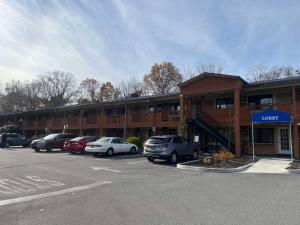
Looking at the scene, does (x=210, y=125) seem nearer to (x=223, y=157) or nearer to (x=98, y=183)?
(x=223, y=157)

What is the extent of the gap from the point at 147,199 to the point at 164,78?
157 feet

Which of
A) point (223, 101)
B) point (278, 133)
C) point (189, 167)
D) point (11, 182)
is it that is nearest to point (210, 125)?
point (223, 101)

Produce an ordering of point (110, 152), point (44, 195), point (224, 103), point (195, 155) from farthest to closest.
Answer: point (224, 103), point (110, 152), point (195, 155), point (44, 195)

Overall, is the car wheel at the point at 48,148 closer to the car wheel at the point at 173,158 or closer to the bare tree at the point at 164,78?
the car wheel at the point at 173,158

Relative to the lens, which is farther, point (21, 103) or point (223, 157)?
point (21, 103)

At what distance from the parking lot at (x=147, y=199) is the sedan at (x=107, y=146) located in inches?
356

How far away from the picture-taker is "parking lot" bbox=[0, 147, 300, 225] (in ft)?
20.7

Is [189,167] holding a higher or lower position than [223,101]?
lower

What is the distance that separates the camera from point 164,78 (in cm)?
5503

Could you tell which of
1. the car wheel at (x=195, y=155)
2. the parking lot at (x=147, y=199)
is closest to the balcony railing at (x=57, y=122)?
the car wheel at (x=195, y=155)

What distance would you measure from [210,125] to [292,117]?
21.9ft

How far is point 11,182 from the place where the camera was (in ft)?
35.2

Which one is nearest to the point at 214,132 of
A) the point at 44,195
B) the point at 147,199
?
the point at 147,199

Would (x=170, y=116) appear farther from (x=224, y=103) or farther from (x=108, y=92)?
(x=108, y=92)
